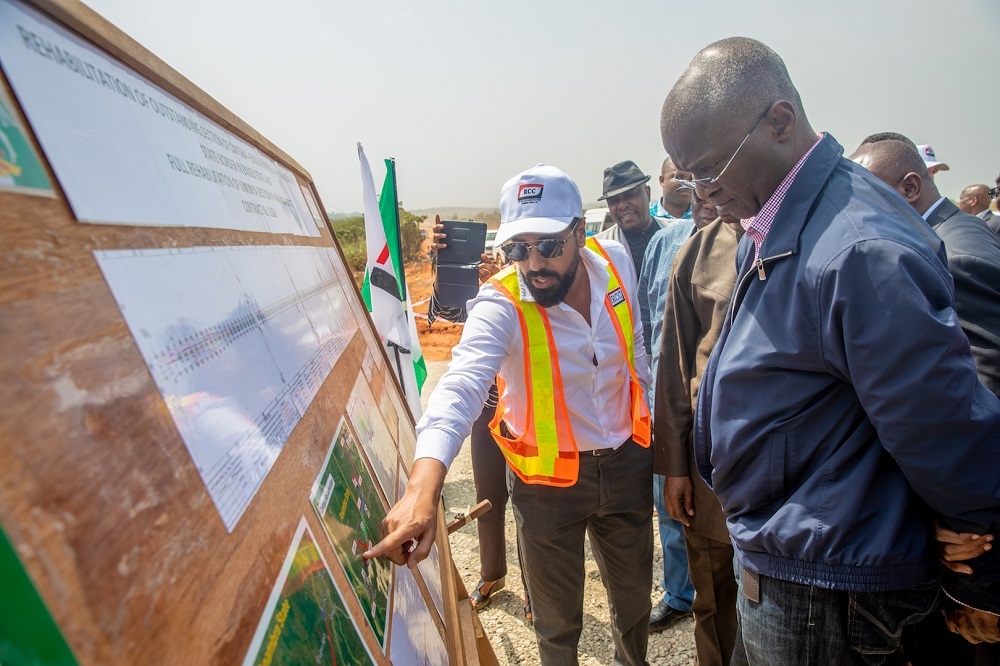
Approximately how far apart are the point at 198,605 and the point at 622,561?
78.3 inches

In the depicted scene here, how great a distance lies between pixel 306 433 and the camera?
3.22 feet

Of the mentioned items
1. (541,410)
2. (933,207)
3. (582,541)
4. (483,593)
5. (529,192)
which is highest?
(529,192)

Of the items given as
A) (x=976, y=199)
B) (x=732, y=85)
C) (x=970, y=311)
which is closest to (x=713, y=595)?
(x=970, y=311)

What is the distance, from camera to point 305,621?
75cm

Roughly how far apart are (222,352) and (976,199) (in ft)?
31.1

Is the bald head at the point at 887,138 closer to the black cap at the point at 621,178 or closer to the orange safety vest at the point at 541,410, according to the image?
the black cap at the point at 621,178

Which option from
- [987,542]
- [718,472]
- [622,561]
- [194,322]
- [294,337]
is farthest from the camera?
[622,561]

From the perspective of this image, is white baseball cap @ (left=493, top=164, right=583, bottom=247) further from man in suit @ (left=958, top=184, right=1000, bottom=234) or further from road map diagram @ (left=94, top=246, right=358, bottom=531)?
man in suit @ (left=958, top=184, right=1000, bottom=234)

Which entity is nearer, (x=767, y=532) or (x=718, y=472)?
(x=767, y=532)

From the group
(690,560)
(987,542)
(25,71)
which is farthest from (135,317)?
(690,560)

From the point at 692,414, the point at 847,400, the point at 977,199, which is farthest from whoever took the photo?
the point at 977,199

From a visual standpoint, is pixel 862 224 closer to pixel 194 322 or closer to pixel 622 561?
pixel 194 322

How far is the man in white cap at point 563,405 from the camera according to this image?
6.66 feet

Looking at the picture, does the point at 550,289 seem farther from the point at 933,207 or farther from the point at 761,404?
the point at 933,207
